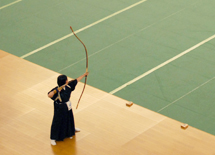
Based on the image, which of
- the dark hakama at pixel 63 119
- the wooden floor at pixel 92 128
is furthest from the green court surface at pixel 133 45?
the dark hakama at pixel 63 119

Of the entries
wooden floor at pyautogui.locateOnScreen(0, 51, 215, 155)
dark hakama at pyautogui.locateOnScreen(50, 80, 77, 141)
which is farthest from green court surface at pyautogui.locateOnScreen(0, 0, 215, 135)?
dark hakama at pyautogui.locateOnScreen(50, 80, 77, 141)

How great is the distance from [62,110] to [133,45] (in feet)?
13.1

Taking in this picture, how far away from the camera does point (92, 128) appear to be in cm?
823

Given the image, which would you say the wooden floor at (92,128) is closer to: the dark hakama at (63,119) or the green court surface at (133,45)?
the dark hakama at (63,119)

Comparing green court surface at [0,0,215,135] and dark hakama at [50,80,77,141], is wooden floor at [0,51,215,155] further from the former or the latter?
green court surface at [0,0,215,135]

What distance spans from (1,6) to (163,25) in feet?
14.6

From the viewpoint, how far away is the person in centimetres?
733

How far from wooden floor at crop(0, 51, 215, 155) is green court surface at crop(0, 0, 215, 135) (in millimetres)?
563

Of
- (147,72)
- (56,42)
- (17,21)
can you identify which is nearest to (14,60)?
(56,42)

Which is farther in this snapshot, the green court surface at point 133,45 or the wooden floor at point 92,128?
the green court surface at point 133,45

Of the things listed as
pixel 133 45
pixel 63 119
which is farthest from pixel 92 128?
pixel 133 45

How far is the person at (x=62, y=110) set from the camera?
7.33m

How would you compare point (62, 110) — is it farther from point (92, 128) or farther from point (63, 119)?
point (92, 128)

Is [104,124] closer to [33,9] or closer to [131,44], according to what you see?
[131,44]
